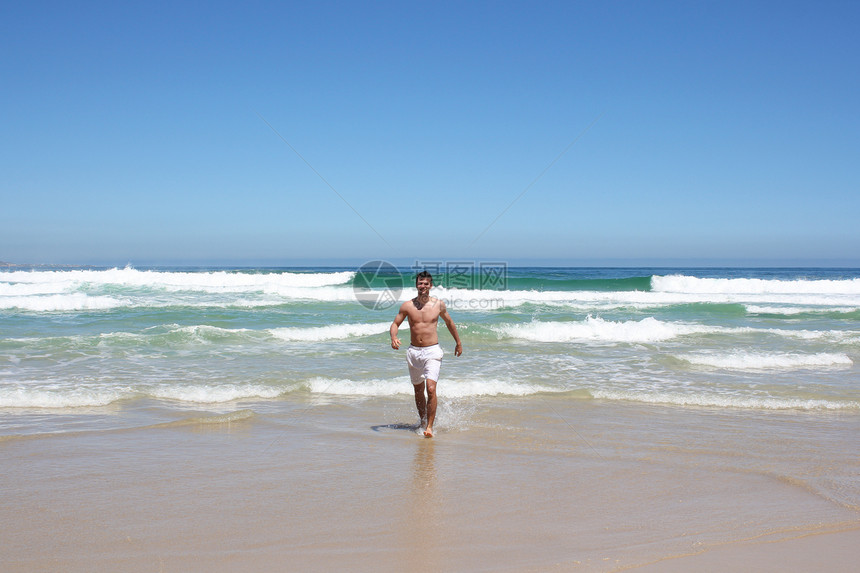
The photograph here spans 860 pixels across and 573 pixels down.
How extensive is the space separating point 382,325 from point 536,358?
5.11 metres

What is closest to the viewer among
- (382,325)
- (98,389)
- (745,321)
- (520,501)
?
(520,501)

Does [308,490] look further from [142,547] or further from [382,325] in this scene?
[382,325]

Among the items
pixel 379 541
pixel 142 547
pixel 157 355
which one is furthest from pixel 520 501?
pixel 157 355

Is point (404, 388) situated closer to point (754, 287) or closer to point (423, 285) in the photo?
point (423, 285)

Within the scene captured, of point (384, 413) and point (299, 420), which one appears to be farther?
point (384, 413)

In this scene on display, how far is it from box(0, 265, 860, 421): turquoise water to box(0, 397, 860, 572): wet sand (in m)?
1.24

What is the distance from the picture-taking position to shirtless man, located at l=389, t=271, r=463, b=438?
20.4 ft

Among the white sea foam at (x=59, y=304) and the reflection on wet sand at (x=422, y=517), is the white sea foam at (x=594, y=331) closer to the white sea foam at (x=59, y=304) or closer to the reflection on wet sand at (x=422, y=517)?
the reflection on wet sand at (x=422, y=517)

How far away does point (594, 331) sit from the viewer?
14.1 meters

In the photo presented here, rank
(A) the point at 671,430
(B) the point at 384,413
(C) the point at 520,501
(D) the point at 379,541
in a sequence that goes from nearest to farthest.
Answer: (D) the point at 379,541
(C) the point at 520,501
(A) the point at 671,430
(B) the point at 384,413

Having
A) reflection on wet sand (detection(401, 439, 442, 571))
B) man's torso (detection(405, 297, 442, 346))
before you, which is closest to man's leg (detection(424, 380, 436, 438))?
man's torso (detection(405, 297, 442, 346))

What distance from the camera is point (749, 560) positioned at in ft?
11.0
